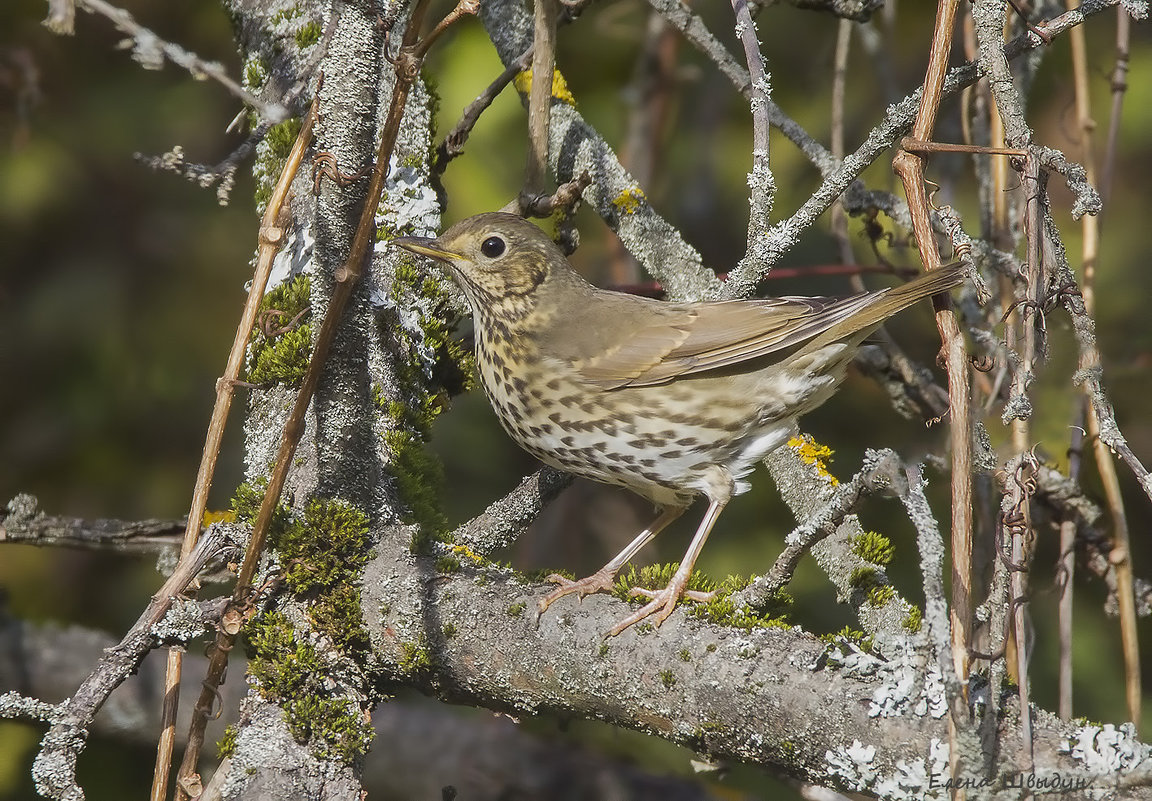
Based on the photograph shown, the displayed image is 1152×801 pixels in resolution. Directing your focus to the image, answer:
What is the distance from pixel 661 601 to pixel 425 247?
1074 millimetres

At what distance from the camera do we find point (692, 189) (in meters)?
5.02

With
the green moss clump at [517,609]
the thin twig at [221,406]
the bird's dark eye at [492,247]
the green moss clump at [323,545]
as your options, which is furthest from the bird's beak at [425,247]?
the green moss clump at [517,609]

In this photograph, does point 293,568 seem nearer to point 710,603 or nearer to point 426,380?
point 426,380

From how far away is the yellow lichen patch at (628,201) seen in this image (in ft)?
10.3

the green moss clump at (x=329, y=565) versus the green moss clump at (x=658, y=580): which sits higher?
the green moss clump at (x=329, y=565)

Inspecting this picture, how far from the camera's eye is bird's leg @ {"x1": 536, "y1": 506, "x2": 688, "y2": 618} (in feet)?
7.92

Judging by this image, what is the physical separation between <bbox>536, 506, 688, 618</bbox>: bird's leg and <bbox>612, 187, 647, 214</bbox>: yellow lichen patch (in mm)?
879

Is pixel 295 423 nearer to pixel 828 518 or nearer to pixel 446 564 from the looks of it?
pixel 446 564

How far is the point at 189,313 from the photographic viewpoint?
4.41m

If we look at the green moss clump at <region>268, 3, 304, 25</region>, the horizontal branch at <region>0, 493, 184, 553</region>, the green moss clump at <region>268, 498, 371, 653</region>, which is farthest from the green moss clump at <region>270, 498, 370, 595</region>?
the green moss clump at <region>268, 3, 304, 25</region>

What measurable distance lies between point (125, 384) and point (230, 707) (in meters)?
1.39

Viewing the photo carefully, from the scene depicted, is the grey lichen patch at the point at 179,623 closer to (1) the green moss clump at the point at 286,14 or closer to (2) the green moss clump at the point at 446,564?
(2) the green moss clump at the point at 446,564

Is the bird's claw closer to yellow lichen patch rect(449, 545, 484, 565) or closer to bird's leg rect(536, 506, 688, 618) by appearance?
bird's leg rect(536, 506, 688, 618)

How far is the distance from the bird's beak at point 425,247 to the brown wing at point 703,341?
47cm
